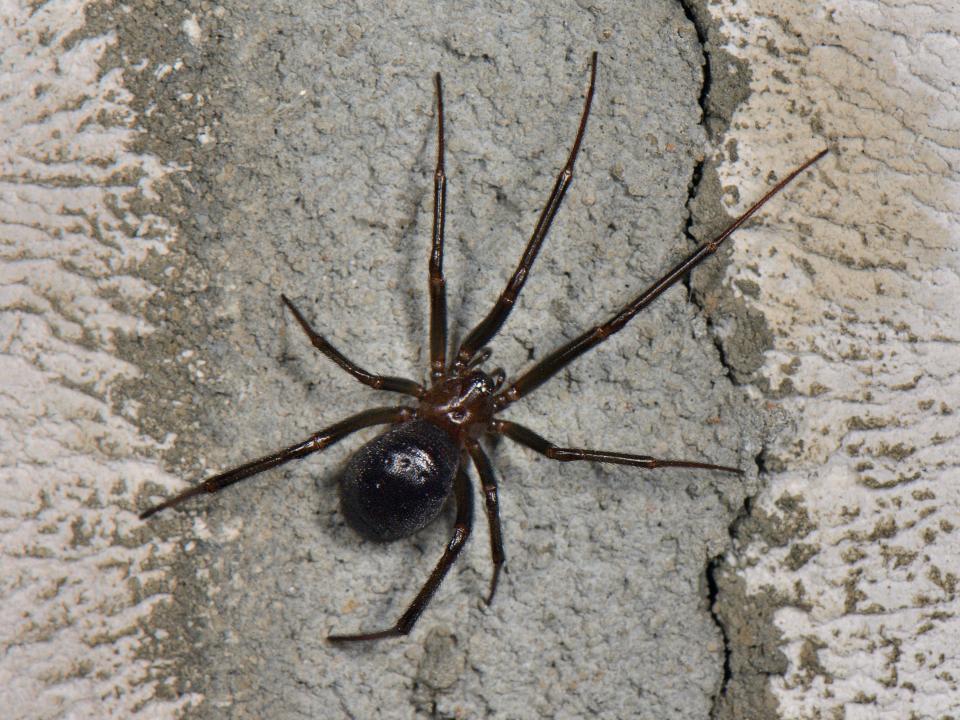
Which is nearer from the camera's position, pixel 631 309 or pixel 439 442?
pixel 631 309

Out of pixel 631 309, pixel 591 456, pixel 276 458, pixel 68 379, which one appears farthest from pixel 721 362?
pixel 68 379

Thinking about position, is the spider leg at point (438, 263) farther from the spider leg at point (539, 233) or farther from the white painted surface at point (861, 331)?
the white painted surface at point (861, 331)

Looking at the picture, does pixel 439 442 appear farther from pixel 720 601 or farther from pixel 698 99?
pixel 698 99

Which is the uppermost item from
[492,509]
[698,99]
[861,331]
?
[698,99]

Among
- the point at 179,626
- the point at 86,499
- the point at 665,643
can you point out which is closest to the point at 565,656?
the point at 665,643

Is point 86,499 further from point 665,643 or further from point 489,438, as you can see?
point 665,643

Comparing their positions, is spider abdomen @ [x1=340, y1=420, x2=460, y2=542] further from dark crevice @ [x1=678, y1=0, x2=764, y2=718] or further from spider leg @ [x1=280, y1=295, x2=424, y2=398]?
dark crevice @ [x1=678, y1=0, x2=764, y2=718]

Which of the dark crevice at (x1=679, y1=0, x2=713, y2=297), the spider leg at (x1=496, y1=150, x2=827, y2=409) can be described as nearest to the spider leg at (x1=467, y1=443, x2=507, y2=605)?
the spider leg at (x1=496, y1=150, x2=827, y2=409)
